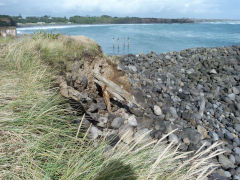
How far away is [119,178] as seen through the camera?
165 centimetres

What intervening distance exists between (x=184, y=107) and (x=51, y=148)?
4.52 metres

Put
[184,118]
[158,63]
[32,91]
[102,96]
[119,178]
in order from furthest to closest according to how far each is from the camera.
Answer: [158,63] → [184,118] → [102,96] → [32,91] → [119,178]

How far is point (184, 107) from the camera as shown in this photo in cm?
584

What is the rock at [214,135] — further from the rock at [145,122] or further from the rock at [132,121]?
the rock at [132,121]

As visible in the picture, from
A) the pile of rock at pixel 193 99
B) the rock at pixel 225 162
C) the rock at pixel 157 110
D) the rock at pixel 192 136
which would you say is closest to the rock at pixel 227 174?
the pile of rock at pixel 193 99

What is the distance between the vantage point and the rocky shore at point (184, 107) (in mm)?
3771

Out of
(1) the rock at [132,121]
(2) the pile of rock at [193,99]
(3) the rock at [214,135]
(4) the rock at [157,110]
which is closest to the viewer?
(1) the rock at [132,121]

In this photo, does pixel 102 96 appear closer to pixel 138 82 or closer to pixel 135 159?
pixel 138 82

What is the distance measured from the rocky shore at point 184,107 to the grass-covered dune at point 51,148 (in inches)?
19.5

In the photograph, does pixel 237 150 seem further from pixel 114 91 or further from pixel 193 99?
pixel 114 91

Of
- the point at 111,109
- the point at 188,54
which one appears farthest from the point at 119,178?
the point at 188,54

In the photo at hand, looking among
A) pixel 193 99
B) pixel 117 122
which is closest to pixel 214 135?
pixel 193 99

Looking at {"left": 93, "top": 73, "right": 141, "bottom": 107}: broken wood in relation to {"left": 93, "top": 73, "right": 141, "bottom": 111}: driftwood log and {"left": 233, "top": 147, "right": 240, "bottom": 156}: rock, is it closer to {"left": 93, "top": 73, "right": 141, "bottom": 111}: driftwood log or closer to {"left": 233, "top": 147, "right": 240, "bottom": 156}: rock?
{"left": 93, "top": 73, "right": 141, "bottom": 111}: driftwood log

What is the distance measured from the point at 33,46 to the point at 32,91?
2.08 m
